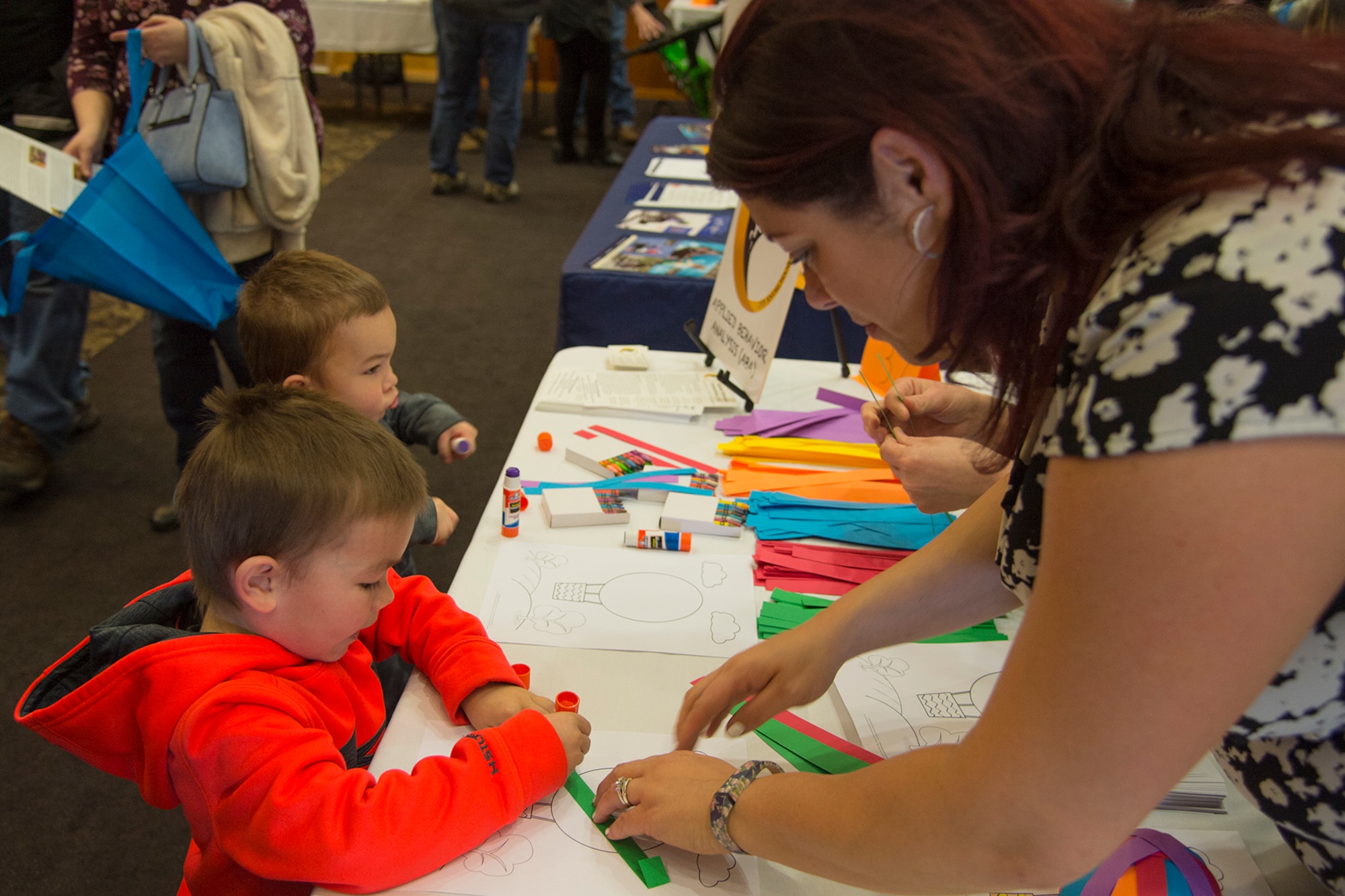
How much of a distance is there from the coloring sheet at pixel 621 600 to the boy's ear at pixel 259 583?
0.32 meters

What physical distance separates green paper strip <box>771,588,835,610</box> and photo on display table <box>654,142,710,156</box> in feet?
9.42

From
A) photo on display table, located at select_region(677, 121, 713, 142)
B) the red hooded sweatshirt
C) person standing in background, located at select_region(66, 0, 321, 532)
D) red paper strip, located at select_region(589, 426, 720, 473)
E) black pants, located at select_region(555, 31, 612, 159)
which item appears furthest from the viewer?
black pants, located at select_region(555, 31, 612, 159)

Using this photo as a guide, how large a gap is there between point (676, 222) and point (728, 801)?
7.79ft

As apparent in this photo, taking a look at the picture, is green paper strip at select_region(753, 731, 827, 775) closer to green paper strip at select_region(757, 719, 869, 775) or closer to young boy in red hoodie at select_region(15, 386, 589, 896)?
green paper strip at select_region(757, 719, 869, 775)

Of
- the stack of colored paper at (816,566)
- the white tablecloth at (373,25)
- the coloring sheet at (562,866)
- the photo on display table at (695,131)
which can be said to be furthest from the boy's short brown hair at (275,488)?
the white tablecloth at (373,25)

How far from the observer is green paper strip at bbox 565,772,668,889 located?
85 cm

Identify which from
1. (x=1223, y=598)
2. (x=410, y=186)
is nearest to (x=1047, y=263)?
(x=1223, y=598)

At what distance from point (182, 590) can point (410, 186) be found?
5.02 metres

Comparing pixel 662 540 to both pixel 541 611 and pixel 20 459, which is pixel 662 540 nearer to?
pixel 541 611

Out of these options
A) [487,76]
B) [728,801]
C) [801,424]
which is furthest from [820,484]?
[487,76]

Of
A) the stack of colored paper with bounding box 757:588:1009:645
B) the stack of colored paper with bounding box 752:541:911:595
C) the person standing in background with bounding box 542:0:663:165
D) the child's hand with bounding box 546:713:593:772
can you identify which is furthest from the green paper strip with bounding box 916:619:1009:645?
the person standing in background with bounding box 542:0:663:165

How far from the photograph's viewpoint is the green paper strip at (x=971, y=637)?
121 cm

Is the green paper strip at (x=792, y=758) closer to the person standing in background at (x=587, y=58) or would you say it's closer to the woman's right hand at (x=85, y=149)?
the woman's right hand at (x=85, y=149)

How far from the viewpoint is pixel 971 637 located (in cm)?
122
